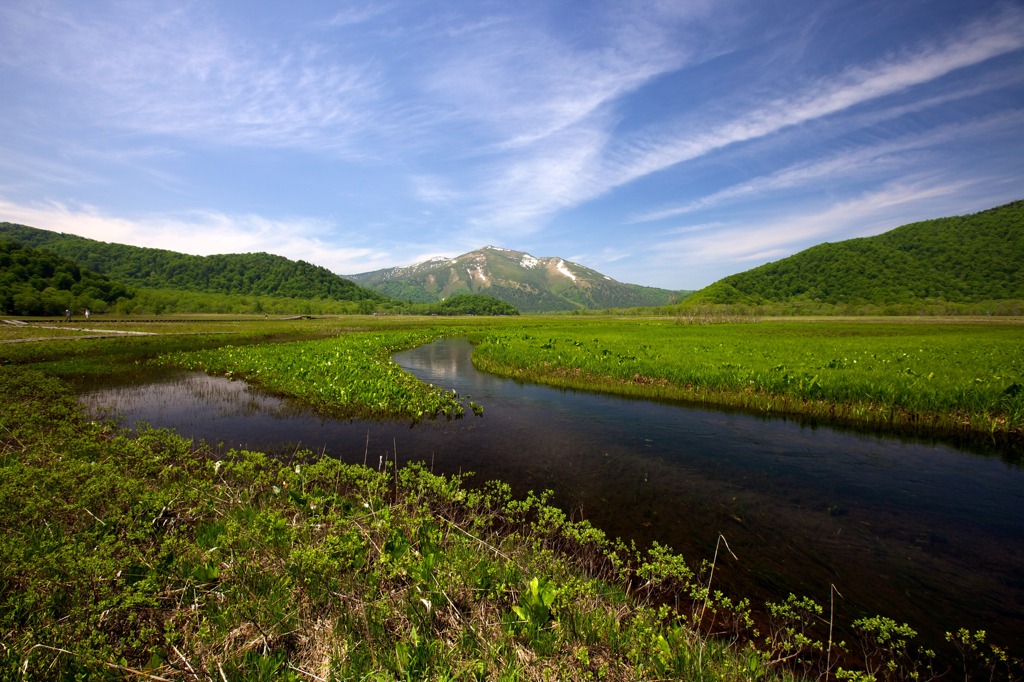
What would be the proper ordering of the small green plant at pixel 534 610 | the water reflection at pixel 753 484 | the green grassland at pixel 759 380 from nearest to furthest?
1. the small green plant at pixel 534 610
2. the water reflection at pixel 753 484
3. the green grassland at pixel 759 380

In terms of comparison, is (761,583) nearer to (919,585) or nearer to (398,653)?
(919,585)

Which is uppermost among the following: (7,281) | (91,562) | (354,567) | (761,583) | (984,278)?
(984,278)

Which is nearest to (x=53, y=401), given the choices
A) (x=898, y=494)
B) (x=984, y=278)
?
(x=898, y=494)

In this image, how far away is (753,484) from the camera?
9.91 m

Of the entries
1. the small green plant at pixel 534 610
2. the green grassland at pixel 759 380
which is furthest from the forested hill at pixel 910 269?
the small green plant at pixel 534 610

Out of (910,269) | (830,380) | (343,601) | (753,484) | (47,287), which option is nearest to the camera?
(343,601)

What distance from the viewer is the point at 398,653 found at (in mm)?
3365

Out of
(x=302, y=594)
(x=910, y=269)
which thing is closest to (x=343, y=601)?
(x=302, y=594)

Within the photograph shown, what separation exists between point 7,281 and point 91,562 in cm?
13985

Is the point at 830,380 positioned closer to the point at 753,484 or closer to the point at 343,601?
the point at 753,484

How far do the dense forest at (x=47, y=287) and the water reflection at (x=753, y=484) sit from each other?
353 feet

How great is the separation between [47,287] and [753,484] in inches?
5906

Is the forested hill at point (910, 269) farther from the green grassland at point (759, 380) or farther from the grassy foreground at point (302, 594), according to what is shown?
the grassy foreground at point (302, 594)

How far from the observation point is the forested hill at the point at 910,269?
134 metres
